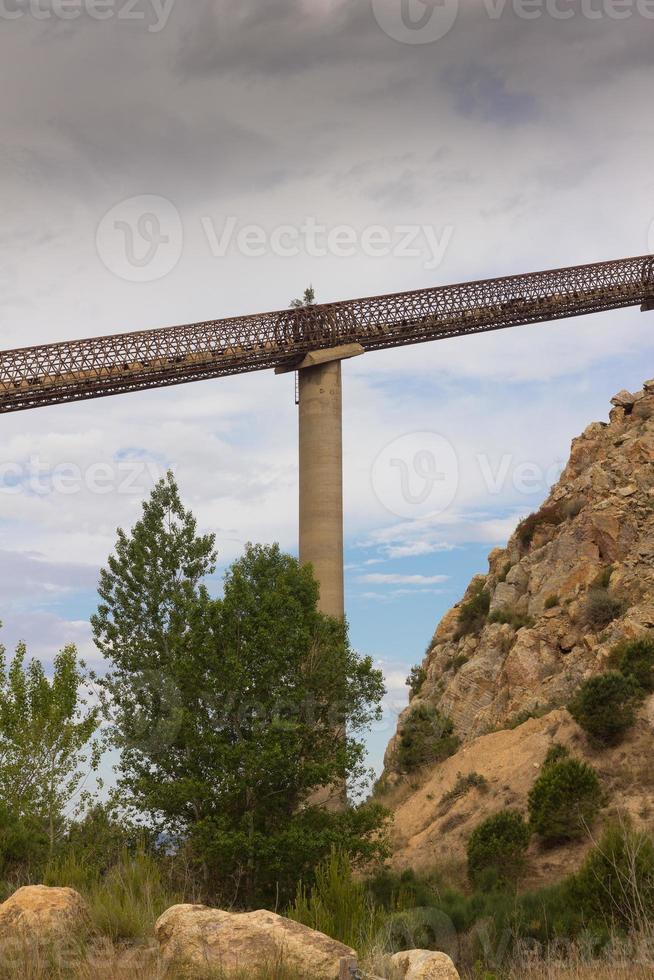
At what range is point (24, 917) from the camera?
1217 centimetres

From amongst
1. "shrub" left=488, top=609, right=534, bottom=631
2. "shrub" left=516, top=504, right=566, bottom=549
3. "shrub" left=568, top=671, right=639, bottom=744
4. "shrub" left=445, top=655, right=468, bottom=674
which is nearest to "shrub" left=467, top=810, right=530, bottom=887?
"shrub" left=568, top=671, right=639, bottom=744

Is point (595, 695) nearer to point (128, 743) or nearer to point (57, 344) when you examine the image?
point (128, 743)

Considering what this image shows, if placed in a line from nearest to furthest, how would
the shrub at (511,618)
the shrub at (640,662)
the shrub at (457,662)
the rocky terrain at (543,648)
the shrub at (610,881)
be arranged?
the shrub at (610,881) < the rocky terrain at (543,648) < the shrub at (640,662) < the shrub at (511,618) < the shrub at (457,662)

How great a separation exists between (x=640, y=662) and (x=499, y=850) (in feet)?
30.9

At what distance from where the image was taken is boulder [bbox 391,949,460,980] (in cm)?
1030

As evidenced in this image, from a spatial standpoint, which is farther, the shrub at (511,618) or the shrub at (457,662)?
the shrub at (457,662)

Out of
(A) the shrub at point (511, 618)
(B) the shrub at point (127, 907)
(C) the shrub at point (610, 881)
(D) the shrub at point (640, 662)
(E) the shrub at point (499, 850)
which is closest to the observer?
(B) the shrub at point (127, 907)

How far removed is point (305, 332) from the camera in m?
36.7

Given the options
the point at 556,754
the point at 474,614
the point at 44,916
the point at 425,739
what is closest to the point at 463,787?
the point at 556,754

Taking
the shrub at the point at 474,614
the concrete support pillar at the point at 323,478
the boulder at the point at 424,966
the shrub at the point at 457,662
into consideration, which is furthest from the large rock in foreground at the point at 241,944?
the shrub at the point at 474,614

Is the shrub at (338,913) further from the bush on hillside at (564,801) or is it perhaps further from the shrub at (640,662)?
the shrub at (640,662)

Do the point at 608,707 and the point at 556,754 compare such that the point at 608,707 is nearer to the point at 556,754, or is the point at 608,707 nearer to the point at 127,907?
the point at 556,754

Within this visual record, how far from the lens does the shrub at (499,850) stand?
1082 inches

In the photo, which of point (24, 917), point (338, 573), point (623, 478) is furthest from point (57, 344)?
point (623, 478)
